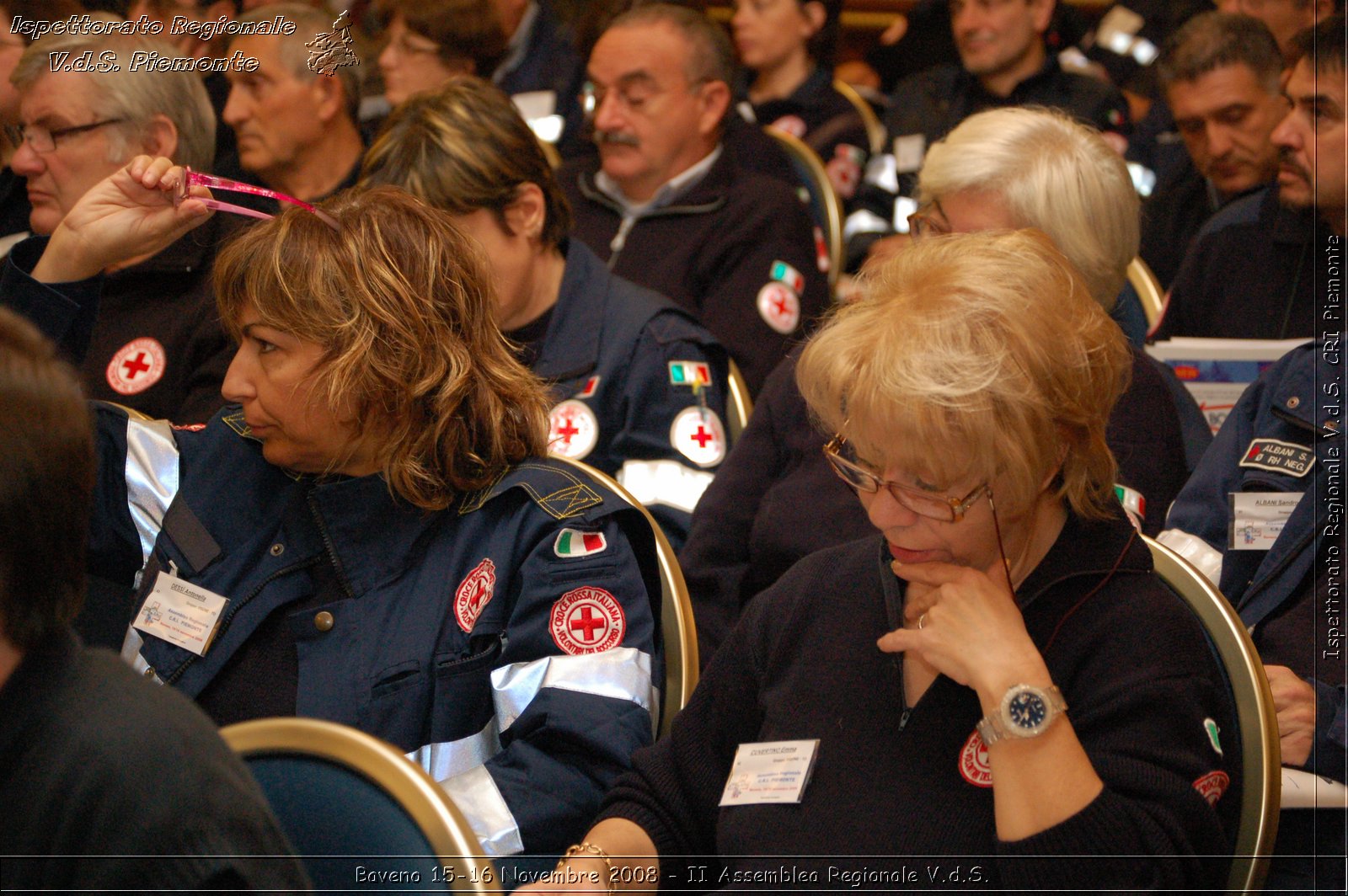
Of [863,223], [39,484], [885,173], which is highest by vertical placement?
[39,484]

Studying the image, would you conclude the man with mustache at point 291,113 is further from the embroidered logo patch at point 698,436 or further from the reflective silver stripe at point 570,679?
the reflective silver stripe at point 570,679

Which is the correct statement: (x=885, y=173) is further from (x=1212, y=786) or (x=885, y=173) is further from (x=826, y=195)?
(x=1212, y=786)

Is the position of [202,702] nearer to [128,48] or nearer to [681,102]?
[128,48]

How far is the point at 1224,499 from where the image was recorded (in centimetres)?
214

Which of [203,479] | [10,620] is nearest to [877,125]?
[203,479]

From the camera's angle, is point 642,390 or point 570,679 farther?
point 642,390

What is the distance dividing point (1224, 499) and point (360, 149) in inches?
105

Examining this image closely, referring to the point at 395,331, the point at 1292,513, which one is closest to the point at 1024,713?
the point at 1292,513

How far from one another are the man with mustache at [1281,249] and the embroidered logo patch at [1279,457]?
763 millimetres

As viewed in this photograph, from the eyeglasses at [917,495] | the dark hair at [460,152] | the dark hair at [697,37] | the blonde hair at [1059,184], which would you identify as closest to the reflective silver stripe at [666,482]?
the dark hair at [460,152]

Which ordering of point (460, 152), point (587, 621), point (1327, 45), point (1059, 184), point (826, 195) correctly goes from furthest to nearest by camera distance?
point (826, 195)
point (460, 152)
point (1327, 45)
point (1059, 184)
point (587, 621)

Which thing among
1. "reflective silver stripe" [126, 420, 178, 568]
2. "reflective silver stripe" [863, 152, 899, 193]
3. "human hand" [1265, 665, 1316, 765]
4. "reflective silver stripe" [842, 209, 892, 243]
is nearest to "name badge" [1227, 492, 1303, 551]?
"human hand" [1265, 665, 1316, 765]

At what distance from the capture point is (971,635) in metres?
1.43

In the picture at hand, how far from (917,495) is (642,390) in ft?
3.90
